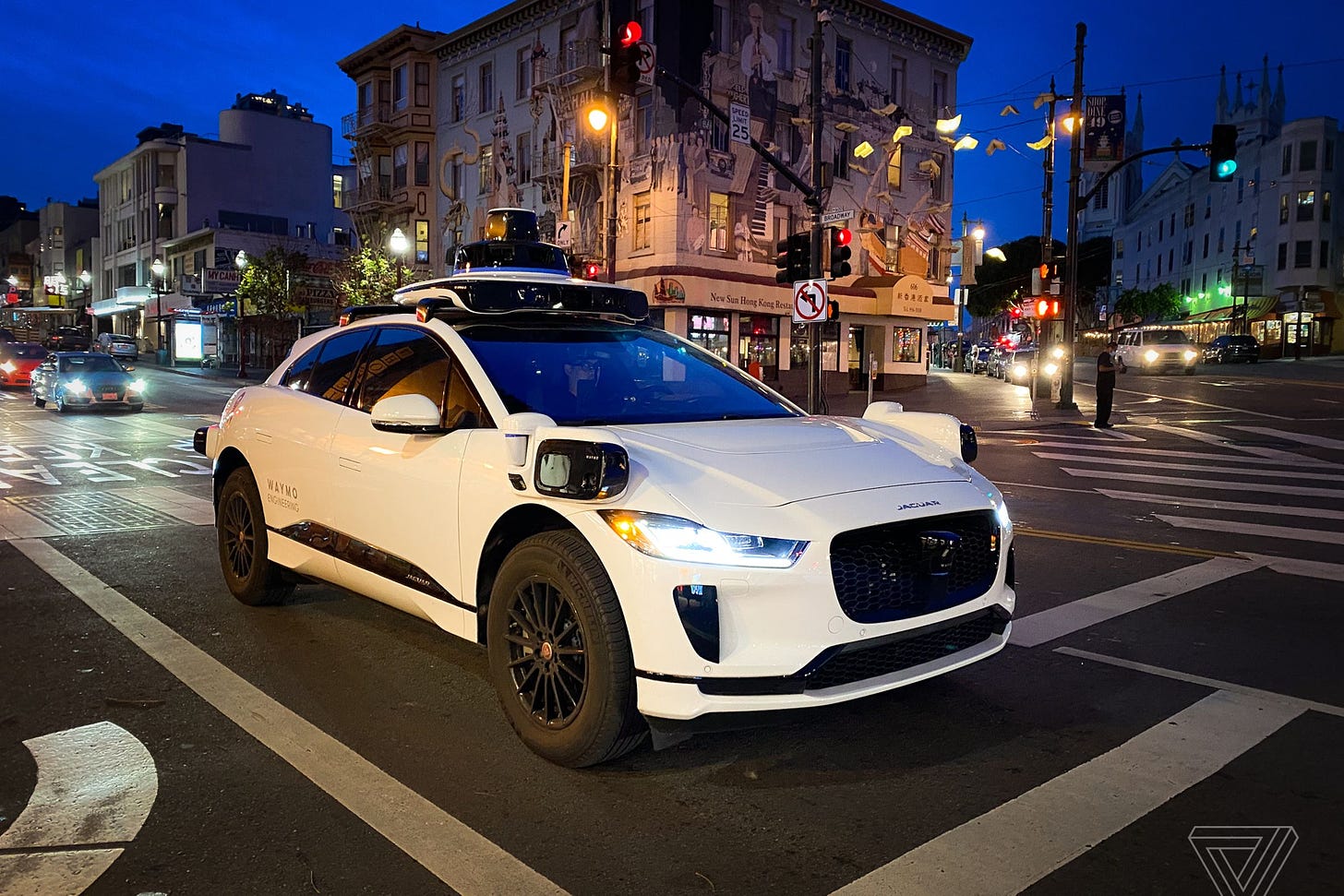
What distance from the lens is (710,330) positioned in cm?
3434

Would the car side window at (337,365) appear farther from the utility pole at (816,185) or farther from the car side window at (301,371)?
the utility pole at (816,185)

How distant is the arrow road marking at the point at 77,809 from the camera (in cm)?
305

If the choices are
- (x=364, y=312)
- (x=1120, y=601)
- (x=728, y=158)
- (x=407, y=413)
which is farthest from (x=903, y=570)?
(x=728, y=158)

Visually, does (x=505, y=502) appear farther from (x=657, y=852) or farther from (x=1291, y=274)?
(x=1291, y=274)

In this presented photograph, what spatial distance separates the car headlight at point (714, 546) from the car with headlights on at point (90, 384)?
82.9 ft

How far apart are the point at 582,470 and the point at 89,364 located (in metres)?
25.9

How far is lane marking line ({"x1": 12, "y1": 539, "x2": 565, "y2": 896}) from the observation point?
3064mm

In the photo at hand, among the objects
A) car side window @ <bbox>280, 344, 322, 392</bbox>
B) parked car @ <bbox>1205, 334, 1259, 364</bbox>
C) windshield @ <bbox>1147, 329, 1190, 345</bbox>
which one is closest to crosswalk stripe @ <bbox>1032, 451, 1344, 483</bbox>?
car side window @ <bbox>280, 344, 322, 392</bbox>

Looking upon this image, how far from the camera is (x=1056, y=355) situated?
28.4m

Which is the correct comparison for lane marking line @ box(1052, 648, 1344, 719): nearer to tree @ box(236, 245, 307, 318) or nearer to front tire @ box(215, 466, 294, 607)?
front tire @ box(215, 466, 294, 607)

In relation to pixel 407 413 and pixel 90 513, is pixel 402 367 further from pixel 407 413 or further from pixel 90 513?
pixel 90 513

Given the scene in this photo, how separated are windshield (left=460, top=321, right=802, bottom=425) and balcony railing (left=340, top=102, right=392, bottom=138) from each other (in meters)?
41.7

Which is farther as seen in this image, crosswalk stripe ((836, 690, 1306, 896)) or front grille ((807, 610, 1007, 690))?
front grille ((807, 610, 1007, 690))

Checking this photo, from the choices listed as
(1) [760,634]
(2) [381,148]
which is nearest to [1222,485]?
(1) [760,634]
